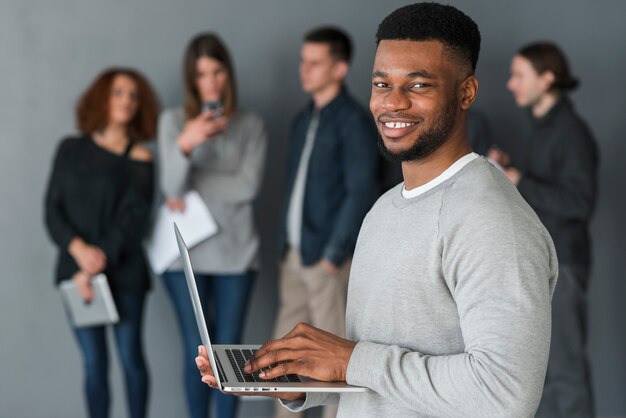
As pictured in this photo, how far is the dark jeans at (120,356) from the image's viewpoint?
11.5 feet

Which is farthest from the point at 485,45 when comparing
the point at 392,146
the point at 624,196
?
the point at 392,146

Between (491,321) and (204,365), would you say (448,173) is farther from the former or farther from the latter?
(204,365)

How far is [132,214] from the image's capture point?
11.5ft

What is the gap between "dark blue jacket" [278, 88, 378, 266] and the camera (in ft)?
11.5

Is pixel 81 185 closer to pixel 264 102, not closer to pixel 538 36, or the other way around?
pixel 264 102

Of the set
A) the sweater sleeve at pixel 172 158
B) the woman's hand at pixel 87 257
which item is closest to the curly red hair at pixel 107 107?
the sweater sleeve at pixel 172 158

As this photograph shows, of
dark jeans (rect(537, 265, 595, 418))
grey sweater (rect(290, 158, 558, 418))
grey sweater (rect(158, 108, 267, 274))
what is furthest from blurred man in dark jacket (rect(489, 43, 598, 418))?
grey sweater (rect(290, 158, 558, 418))

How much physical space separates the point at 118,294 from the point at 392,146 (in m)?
2.30

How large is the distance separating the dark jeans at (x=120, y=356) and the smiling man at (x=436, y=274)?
2100mm

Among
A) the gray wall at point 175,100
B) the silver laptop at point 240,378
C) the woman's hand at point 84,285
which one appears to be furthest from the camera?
the gray wall at point 175,100

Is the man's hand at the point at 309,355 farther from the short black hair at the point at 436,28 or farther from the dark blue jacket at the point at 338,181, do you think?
the dark blue jacket at the point at 338,181

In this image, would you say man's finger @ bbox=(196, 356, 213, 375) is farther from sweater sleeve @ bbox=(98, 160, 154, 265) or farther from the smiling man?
sweater sleeve @ bbox=(98, 160, 154, 265)

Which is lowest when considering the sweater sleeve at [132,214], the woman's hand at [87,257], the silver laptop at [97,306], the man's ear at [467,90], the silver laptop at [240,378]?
the silver laptop at [97,306]

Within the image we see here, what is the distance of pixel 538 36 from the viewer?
13.7ft
